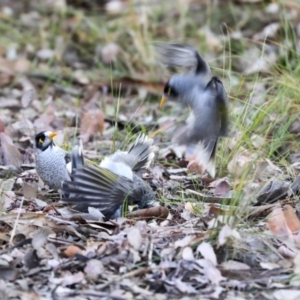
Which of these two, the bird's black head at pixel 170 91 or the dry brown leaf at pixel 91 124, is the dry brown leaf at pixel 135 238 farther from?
the dry brown leaf at pixel 91 124

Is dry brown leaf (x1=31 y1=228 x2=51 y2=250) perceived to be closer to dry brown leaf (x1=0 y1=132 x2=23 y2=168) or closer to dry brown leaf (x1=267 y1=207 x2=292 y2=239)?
dry brown leaf (x1=267 y1=207 x2=292 y2=239)

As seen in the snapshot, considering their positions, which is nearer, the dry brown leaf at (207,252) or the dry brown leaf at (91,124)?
the dry brown leaf at (207,252)

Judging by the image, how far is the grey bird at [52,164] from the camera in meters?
4.43

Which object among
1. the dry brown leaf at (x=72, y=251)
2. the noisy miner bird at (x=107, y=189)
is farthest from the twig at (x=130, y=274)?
the noisy miner bird at (x=107, y=189)

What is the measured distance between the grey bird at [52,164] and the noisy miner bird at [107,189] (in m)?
0.21

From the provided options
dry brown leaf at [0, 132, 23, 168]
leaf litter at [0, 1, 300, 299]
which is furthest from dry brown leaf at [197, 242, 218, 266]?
dry brown leaf at [0, 132, 23, 168]

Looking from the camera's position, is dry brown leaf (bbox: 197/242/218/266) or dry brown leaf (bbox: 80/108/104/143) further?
dry brown leaf (bbox: 80/108/104/143)

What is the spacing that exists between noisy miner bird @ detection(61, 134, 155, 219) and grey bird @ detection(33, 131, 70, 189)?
21 centimetres

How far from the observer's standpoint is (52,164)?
4445 millimetres

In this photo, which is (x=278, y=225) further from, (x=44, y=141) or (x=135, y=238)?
(x=44, y=141)

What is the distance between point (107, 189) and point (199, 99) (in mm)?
691

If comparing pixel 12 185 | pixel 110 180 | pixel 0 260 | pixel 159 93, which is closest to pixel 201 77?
pixel 110 180

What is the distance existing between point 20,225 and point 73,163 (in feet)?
1.90

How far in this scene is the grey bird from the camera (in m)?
4.43
